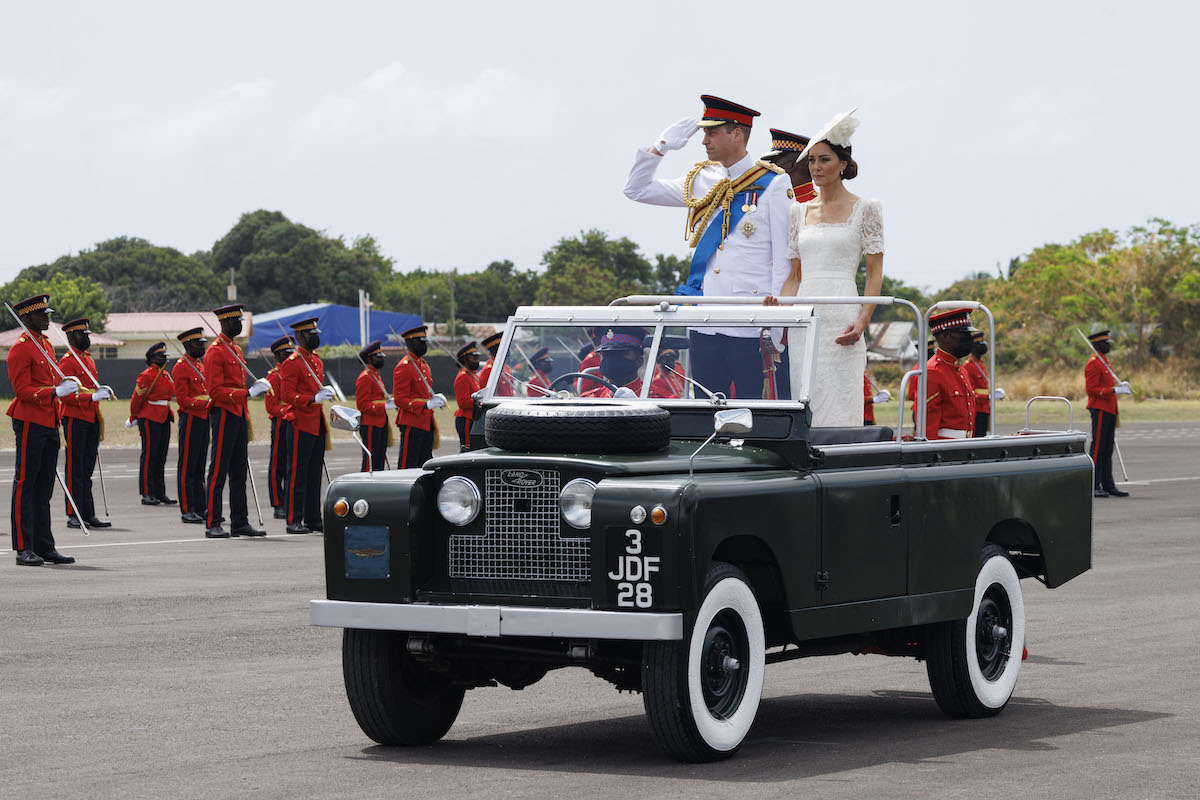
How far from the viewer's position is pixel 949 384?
1150 cm

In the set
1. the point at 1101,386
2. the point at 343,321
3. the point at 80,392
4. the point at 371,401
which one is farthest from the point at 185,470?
the point at 343,321

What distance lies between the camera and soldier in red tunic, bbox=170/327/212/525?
68.5 feet

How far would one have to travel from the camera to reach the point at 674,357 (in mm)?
8539

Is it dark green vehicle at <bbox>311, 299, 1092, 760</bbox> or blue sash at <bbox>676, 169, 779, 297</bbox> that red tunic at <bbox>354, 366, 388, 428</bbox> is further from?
dark green vehicle at <bbox>311, 299, 1092, 760</bbox>

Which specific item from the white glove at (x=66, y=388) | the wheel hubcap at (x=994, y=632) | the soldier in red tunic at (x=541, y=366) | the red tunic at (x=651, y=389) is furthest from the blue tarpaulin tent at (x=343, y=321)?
the red tunic at (x=651, y=389)

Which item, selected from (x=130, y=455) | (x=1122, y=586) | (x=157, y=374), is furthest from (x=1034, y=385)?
(x=1122, y=586)

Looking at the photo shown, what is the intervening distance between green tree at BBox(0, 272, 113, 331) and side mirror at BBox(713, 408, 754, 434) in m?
→ 90.8

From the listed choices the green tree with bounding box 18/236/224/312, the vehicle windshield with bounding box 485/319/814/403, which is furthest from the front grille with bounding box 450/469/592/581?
the green tree with bounding box 18/236/224/312

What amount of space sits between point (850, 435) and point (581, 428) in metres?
1.66

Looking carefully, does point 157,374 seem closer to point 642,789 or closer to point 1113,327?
point 642,789

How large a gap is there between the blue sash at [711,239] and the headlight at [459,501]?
2522 mm

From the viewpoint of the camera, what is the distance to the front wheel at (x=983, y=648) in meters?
8.73

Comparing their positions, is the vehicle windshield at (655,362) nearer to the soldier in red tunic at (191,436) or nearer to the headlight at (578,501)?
the headlight at (578,501)

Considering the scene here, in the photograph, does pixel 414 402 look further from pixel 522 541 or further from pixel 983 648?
pixel 522 541
